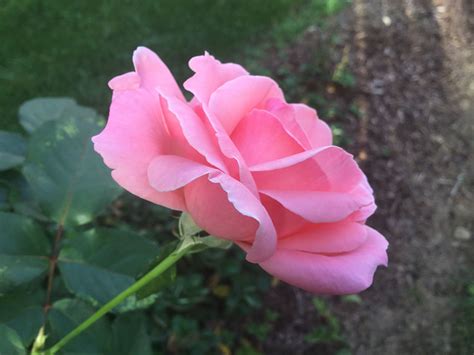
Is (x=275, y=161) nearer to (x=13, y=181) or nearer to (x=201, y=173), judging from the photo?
(x=201, y=173)

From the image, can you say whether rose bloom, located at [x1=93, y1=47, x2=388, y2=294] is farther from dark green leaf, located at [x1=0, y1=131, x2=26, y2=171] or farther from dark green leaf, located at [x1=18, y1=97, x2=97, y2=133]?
dark green leaf, located at [x1=18, y1=97, x2=97, y2=133]

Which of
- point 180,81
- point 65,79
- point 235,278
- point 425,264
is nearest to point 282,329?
point 235,278

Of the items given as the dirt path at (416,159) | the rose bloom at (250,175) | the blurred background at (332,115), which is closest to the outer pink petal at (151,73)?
the rose bloom at (250,175)

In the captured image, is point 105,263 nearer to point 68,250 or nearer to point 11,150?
point 68,250

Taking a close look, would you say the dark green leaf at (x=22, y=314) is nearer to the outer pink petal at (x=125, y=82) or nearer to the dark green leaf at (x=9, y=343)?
the dark green leaf at (x=9, y=343)

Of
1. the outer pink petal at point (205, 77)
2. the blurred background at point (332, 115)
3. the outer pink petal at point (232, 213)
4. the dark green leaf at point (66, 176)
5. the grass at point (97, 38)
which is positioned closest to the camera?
the outer pink petal at point (232, 213)

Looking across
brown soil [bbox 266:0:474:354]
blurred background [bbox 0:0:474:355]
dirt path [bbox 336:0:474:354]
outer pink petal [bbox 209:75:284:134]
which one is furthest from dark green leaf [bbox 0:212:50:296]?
dirt path [bbox 336:0:474:354]
